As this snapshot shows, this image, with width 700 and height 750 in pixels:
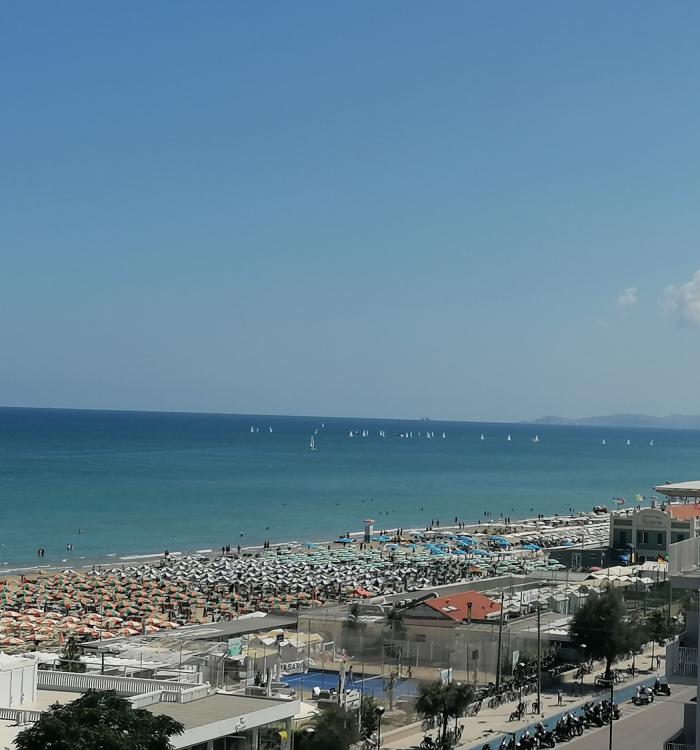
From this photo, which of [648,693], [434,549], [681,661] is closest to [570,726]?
[648,693]

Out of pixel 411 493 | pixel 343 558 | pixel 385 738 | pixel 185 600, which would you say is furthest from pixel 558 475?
pixel 385 738

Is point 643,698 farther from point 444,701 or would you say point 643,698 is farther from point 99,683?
point 99,683

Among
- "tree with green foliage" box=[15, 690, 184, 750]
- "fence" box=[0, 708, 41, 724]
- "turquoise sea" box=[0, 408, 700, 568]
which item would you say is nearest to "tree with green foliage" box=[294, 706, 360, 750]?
"fence" box=[0, 708, 41, 724]

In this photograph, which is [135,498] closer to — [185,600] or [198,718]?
[185,600]

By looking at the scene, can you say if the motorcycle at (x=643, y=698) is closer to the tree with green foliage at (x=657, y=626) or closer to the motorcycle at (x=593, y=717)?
the motorcycle at (x=593, y=717)

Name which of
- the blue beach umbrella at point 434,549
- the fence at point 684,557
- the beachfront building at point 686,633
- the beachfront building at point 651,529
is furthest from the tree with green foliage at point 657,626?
the blue beach umbrella at point 434,549

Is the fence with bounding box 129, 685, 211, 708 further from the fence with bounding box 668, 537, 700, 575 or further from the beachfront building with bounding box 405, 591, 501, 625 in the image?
the beachfront building with bounding box 405, 591, 501, 625
